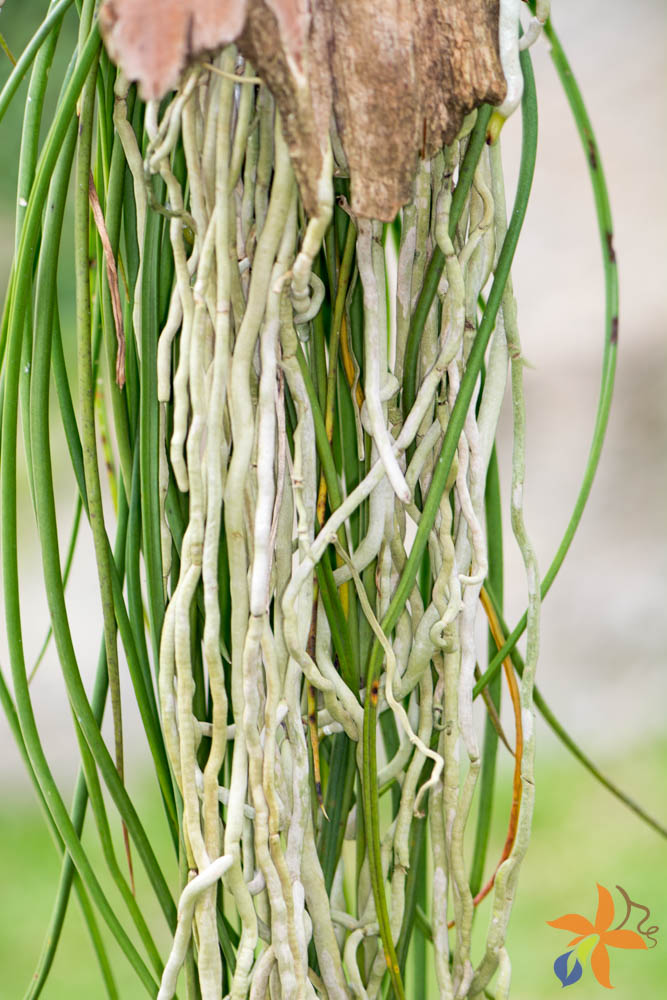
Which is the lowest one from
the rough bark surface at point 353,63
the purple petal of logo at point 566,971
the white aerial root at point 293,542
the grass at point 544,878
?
the grass at point 544,878

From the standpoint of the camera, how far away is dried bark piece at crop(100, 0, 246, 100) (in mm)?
246

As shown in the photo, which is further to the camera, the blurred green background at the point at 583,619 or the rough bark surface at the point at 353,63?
the blurred green background at the point at 583,619

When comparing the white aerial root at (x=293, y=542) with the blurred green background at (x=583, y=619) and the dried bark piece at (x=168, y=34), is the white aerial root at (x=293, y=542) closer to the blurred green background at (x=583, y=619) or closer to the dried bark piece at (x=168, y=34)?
the dried bark piece at (x=168, y=34)

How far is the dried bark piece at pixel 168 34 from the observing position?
246 millimetres

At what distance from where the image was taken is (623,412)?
1.63m

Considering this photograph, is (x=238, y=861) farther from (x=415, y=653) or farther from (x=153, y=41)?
(x=153, y=41)

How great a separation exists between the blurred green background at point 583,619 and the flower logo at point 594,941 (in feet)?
2.10

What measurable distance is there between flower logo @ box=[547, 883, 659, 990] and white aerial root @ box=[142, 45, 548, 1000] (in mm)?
99

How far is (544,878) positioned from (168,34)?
1.21m

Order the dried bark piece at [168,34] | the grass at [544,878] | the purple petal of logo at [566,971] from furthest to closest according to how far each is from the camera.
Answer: the grass at [544,878] → the purple petal of logo at [566,971] → the dried bark piece at [168,34]

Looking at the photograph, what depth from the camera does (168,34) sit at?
25cm

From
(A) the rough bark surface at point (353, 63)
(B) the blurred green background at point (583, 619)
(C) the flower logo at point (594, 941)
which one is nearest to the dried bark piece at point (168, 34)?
(A) the rough bark surface at point (353, 63)

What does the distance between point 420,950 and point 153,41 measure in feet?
1.31

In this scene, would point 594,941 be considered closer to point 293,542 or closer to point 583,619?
point 293,542
